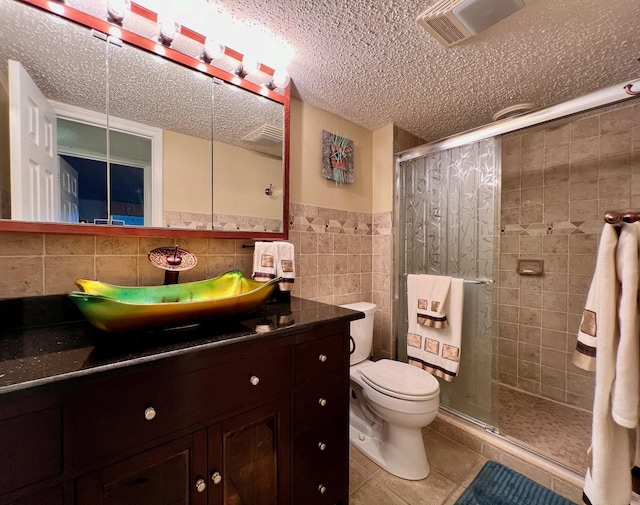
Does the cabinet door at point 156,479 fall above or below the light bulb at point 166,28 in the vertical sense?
below

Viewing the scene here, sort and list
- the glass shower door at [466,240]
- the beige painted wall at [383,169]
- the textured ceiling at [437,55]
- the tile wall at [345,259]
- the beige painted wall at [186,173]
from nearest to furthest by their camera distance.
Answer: the textured ceiling at [437,55], the beige painted wall at [186,173], the glass shower door at [466,240], the tile wall at [345,259], the beige painted wall at [383,169]

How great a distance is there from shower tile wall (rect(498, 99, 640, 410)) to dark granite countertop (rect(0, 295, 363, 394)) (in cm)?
178

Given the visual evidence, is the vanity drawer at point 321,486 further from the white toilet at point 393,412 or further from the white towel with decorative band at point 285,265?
the white towel with decorative band at point 285,265

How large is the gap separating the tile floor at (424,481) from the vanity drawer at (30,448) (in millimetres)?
1265

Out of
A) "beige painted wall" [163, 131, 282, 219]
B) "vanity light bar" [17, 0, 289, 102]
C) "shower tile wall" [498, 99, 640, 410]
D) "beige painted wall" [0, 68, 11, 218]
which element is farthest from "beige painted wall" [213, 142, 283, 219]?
"shower tile wall" [498, 99, 640, 410]

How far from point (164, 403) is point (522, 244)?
250 centimetres

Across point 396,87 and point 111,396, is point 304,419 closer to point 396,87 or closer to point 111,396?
point 111,396

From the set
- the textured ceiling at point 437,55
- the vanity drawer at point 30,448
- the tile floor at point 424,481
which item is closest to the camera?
the vanity drawer at point 30,448

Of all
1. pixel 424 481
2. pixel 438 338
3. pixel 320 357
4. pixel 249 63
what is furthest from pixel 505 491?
pixel 249 63

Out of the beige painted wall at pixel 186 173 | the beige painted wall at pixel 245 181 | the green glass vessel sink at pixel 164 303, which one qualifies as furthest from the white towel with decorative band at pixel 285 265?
the beige painted wall at pixel 186 173

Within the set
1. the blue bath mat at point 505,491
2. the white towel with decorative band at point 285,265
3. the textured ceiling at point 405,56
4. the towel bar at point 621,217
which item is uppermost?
the textured ceiling at point 405,56

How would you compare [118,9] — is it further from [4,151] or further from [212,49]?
[4,151]

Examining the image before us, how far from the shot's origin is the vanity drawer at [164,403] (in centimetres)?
63

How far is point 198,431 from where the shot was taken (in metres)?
0.77
